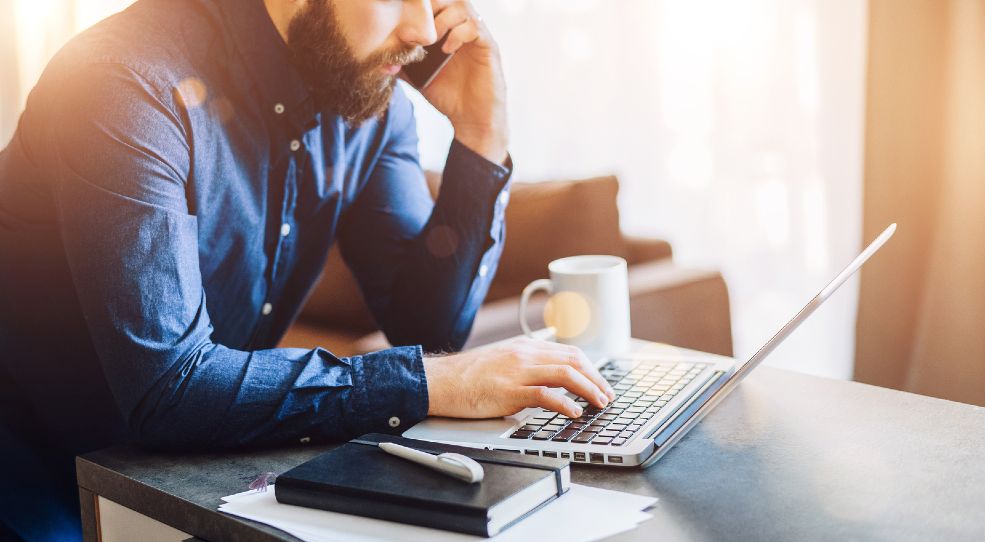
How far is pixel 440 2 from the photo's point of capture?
4.15ft

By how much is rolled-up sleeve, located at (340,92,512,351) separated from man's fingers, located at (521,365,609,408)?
1.54ft

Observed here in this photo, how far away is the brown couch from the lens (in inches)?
92.3

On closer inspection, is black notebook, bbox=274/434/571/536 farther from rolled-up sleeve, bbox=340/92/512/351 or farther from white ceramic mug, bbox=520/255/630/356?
rolled-up sleeve, bbox=340/92/512/351

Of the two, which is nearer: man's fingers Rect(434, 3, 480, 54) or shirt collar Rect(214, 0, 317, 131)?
shirt collar Rect(214, 0, 317, 131)

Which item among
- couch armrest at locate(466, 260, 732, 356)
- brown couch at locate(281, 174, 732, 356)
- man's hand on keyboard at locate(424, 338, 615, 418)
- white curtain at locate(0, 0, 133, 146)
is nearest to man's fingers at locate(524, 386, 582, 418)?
man's hand on keyboard at locate(424, 338, 615, 418)

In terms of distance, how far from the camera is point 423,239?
139 centimetres

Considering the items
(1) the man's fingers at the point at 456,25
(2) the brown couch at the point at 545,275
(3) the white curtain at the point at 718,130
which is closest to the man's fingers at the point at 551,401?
(1) the man's fingers at the point at 456,25

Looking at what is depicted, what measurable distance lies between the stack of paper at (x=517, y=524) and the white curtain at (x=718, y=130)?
2.45 m

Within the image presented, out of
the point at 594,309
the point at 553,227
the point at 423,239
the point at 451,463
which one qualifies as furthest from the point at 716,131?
the point at 451,463

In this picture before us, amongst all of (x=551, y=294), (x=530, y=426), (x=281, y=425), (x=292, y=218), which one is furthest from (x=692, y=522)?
(x=292, y=218)

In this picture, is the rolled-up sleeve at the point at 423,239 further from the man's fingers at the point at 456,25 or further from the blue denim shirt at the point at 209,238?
the man's fingers at the point at 456,25

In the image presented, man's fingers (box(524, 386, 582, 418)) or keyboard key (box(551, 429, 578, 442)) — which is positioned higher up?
man's fingers (box(524, 386, 582, 418))

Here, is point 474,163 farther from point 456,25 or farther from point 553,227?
point 553,227

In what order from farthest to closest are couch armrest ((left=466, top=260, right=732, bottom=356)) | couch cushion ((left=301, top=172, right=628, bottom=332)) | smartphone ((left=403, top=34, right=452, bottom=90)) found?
couch cushion ((left=301, top=172, right=628, bottom=332)) → couch armrest ((left=466, top=260, right=732, bottom=356)) → smartphone ((left=403, top=34, right=452, bottom=90))
